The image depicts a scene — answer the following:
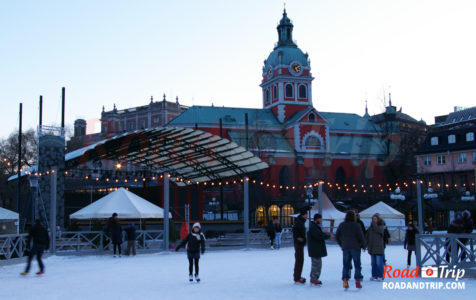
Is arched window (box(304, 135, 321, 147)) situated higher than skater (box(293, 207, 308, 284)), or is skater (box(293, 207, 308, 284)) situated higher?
arched window (box(304, 135, 321, 147))

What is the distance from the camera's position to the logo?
13.6 meters

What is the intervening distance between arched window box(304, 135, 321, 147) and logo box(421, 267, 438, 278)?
67232mm

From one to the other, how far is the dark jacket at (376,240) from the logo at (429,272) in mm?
1562

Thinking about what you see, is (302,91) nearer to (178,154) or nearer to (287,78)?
(287,78)

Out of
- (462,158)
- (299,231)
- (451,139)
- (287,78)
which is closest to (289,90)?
(287,78)

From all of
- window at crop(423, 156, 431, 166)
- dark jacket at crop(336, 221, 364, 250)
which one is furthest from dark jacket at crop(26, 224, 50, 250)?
window at crop(423, 156, 431, 166)

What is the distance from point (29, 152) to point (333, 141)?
42.5 metres

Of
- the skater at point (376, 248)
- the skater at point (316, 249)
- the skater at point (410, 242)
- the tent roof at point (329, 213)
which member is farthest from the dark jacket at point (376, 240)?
the tent roof at point (329, 213)

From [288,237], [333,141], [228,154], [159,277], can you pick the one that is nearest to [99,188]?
[228,154]

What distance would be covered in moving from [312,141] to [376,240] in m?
69.2

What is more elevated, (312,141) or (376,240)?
(312,141)

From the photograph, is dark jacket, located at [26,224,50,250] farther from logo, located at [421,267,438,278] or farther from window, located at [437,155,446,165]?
window, located at [437,155,446,165]

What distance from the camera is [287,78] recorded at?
273ft

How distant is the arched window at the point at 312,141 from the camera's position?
81125mm
